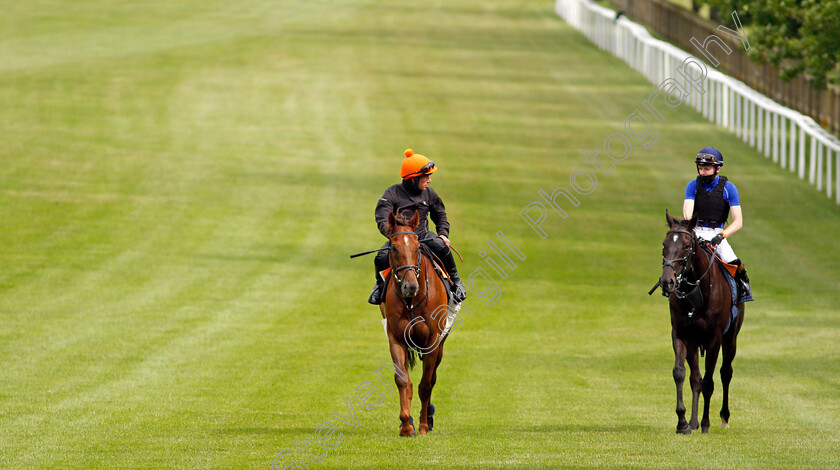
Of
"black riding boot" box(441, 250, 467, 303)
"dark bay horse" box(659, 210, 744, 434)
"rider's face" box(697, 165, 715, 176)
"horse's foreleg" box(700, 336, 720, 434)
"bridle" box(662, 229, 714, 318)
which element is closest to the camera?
"bridle" box(662, 229, 714, 318)

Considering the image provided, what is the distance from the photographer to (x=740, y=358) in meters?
20.1

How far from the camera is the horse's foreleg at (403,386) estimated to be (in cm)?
1244

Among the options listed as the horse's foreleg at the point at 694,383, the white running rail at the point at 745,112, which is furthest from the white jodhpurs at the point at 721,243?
the white running rail at the point at 745,112

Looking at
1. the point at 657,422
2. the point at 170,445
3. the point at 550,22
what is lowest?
the point at 550,22

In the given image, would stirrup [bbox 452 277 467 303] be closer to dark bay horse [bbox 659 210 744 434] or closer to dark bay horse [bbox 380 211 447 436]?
dark bay horse [bbox 380 211 447 436]

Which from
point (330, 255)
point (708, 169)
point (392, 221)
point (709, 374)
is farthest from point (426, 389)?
point (330, 255)

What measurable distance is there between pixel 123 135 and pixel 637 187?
57.5 feet

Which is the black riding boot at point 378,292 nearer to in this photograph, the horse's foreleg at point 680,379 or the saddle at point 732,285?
the horse's foreleg at point 680,379

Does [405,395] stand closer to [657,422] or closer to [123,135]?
[657,422]

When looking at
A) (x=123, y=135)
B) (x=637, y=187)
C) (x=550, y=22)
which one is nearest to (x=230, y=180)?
(x=123, y=135)

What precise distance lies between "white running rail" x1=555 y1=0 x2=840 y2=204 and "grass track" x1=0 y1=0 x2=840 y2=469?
0.74 m

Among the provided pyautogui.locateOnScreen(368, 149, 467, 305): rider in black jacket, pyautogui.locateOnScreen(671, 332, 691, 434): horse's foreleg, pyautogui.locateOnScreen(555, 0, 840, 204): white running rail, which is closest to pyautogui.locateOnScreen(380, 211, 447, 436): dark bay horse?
pyautogui.locateOnScreen(368, 149, 467, 305): rider in black jacket

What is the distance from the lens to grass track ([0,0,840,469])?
1343 cm

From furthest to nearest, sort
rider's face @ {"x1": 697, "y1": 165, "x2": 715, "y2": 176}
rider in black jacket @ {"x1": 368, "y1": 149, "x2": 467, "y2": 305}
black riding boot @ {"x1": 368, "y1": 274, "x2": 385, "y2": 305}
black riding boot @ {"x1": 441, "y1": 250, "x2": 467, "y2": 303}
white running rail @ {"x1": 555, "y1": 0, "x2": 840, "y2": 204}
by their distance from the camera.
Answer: white running rail @ {"x1": 555, "y1": 0, "x2": 840, "y2": 204} → black riding boot @ {"x1": 441, "y1": 250, "x2": 467, "y2": 303} → rider's face @ {"x1": 697, "y1": 165, "x2": 715, "y2": 176} → black riding boot @ {"x1": 368, "y1": 274, "x2": 385, "y2": 305} → rider in black jacket @ {"x1": 368, "y1": 149, "x2": 467, "y2": 305}
